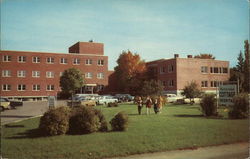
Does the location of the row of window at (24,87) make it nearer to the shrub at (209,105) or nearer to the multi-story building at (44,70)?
the multi-story building at (44,70)

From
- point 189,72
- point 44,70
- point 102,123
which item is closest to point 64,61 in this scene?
point 44,70

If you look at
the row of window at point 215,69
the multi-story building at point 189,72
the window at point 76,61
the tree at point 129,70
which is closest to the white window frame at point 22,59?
the window at point 76,61

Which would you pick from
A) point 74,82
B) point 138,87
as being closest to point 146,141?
point 74,82

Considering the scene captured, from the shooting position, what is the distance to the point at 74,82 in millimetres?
35375

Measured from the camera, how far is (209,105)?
20.2m

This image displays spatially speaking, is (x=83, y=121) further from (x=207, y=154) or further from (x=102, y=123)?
(x=207, y=154)

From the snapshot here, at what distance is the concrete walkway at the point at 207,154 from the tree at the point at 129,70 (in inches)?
1672

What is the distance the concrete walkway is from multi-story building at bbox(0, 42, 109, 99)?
43103mm

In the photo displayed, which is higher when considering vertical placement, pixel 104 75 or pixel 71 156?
pixel 104 75

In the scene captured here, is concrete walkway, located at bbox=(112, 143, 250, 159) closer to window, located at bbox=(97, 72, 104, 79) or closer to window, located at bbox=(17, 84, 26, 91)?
window, located at bbox=(17, 84, 26, 91)

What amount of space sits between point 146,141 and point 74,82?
26045 millimetres

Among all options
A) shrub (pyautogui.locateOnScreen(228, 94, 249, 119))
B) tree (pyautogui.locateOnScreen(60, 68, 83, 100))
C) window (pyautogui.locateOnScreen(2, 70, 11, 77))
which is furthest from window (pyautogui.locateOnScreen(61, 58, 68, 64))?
shrub (pyautogui.locateOnScreen(228, 94, 249, 119))

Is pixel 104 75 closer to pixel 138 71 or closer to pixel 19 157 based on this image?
pixel 138 71

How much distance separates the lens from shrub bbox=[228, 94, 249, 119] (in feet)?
59.5
